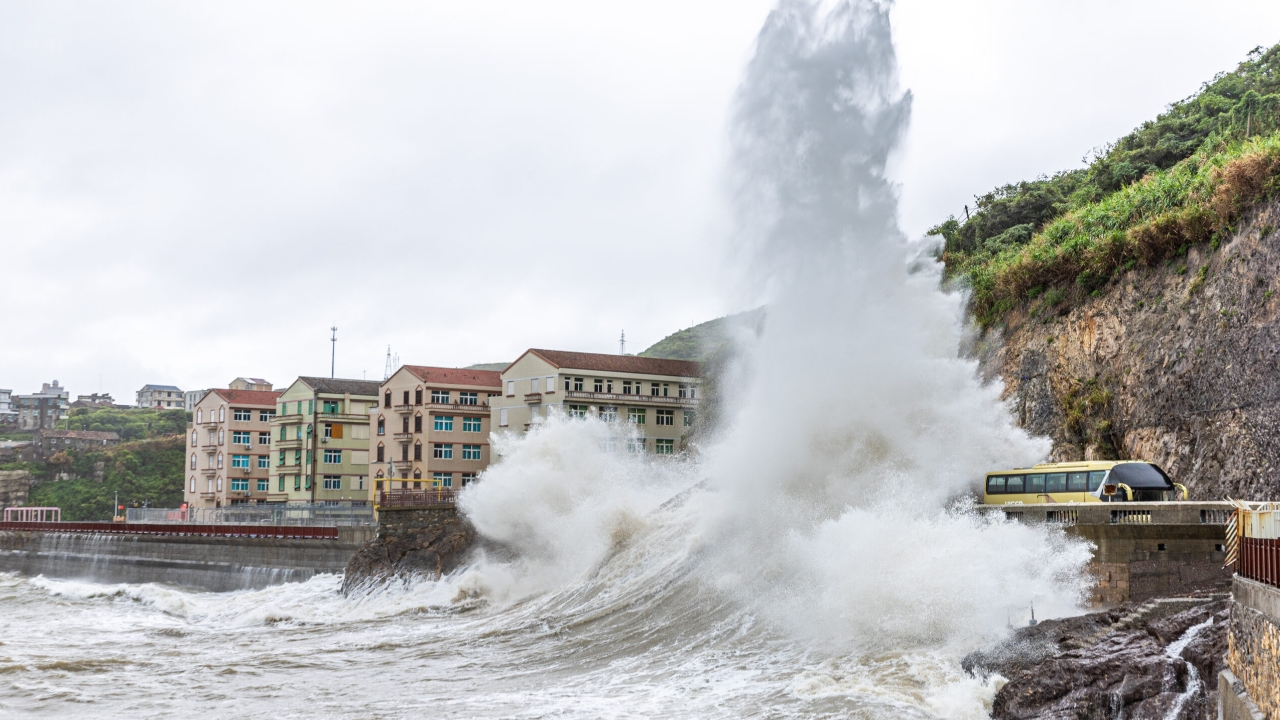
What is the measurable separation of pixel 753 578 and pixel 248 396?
228 feet

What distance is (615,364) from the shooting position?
65.1 meters

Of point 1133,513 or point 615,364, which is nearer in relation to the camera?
point 1133,513

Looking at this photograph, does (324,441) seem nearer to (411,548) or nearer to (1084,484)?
(411,548)

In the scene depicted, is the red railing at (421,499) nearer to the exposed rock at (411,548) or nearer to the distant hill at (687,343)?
the exposed rock at (411,548)

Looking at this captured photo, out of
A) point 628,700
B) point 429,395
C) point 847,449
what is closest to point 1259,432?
point 847,449

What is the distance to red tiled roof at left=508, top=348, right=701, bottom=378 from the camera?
6344 centimetres

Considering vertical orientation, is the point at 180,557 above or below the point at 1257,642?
below

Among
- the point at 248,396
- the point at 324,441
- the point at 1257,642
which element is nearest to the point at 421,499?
the point at 324,441

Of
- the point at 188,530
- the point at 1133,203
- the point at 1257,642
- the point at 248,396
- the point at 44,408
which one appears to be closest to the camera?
the point at 1257,642

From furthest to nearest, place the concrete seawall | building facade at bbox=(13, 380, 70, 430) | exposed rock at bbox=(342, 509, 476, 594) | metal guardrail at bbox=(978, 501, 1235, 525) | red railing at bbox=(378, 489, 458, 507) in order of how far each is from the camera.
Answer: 1. building facade at bbox=(13, 380, 70, 430)
2. the concrete seawall
3. red railing at bbox=(378, 489, 458, 507)
4. exposed rock at bbox=(342, 509, 476, 594)
5. metal guardrail at bbox=(978, 501, 1235, 525)

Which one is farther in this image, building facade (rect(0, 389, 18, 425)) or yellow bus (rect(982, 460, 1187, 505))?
building facade (rect(0, 389, 18, 425))

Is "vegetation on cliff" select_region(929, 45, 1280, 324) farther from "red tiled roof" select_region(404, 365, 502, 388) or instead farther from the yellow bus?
"red tiled roof" select_region(404, 365, 502, 388)

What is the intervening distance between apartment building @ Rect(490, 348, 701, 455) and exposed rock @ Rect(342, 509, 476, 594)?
735 inches

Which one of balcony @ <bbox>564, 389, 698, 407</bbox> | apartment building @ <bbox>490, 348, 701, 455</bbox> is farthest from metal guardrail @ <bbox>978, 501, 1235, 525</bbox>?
balcony @ <bbox>564, 389, 698, 407</bbox>
